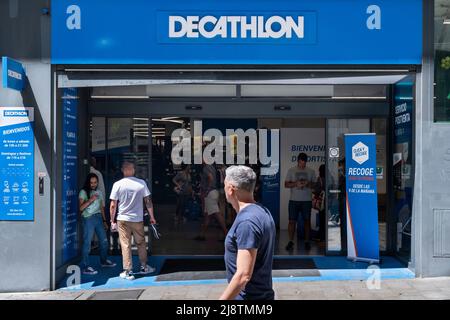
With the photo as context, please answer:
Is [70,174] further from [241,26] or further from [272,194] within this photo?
[272,194]

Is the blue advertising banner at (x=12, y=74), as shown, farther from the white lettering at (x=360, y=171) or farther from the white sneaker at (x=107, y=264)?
the white lettering at (x=360, y=171)

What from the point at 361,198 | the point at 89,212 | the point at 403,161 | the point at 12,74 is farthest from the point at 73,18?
the point at 403,161

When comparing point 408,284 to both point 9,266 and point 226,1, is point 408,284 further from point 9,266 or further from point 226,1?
point 9,266

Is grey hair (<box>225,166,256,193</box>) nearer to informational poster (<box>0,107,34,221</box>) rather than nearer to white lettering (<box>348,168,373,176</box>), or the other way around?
informational poster (<box>0,107,34,221</box>)

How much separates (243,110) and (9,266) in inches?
179

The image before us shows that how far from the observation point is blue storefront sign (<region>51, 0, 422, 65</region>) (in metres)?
7.57

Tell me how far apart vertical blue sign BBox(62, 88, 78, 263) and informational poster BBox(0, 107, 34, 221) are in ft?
1.98

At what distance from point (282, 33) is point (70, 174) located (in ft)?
12.9

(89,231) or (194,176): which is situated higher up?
(194,176)

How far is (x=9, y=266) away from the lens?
7305 millimetres

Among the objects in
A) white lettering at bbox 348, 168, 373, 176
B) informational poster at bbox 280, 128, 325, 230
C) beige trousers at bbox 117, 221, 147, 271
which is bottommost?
beige trousers at bbox 117, 221, 147, 271

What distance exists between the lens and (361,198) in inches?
336

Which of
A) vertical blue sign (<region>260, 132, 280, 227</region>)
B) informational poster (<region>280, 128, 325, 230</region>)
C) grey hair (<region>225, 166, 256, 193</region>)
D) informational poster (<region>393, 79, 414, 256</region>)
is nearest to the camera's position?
grey hair (<region>225, 166, 256, 193</region>)

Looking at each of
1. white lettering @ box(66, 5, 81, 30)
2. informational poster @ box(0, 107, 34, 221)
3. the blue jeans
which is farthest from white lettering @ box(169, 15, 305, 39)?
the blue jeans
